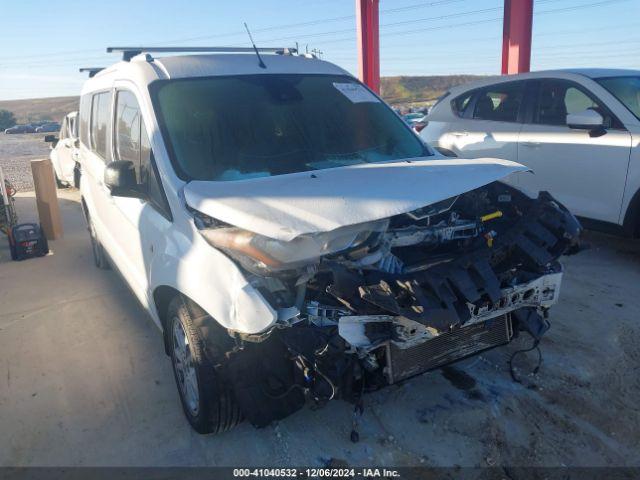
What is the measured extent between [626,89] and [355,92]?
332 cm

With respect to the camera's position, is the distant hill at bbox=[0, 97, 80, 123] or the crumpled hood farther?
the distant hill at bbox=[0, 97, 80, 123]

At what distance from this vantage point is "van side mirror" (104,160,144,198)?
9.97 ft

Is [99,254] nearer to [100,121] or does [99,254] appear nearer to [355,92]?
[100,121]

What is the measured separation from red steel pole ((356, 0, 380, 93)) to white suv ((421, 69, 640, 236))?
7.45m

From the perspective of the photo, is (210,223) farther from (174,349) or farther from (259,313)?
(174,349)

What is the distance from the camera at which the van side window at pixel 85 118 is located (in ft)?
17.7

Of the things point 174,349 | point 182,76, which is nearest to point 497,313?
point 174,349

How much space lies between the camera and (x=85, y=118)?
18.3ft

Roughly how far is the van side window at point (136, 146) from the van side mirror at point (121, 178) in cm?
10

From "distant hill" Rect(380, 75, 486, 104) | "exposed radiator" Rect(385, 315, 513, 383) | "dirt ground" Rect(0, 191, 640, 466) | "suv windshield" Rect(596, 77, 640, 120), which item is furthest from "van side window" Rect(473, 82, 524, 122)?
"distant hill" Rect(380, 75, 486, 104)

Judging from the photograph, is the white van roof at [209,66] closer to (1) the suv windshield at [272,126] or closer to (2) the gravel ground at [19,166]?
(1) the suv windshield at [272,126]

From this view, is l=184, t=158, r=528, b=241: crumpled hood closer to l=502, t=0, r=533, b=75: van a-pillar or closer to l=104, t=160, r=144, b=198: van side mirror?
l=104, t=160, r=144, b=198: van side mirror


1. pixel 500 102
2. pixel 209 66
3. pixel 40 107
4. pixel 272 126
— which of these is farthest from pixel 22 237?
pixel 40 107

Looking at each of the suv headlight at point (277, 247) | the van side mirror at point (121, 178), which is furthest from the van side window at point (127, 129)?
the suv headlight at point (277, 247)
